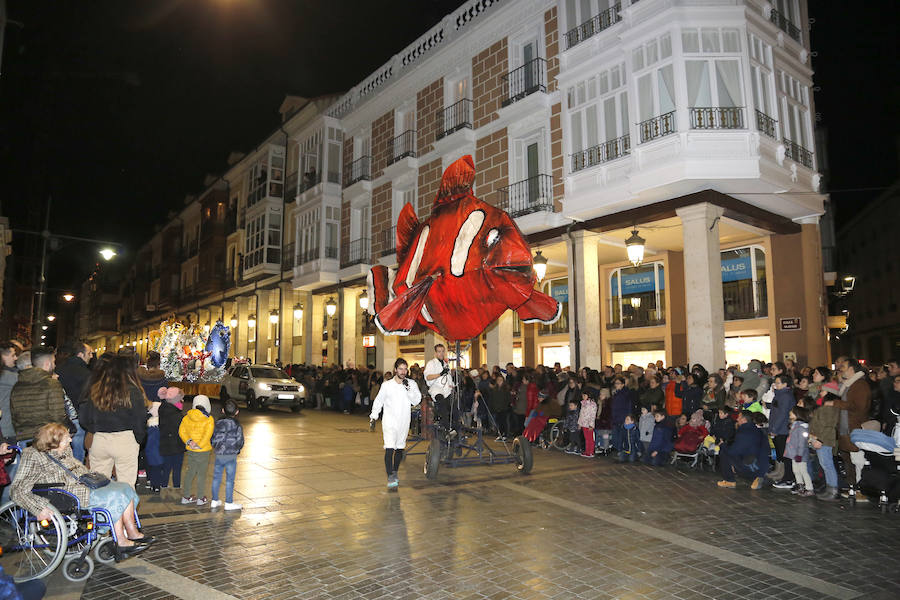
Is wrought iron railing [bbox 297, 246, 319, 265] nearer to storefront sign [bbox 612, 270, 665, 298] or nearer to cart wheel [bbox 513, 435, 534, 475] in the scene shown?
storefront sign [bbox 612, 270, 665, 298]

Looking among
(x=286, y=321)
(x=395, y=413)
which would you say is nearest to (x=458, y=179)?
(x=395, y=413)

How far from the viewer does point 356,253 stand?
89.3 feet

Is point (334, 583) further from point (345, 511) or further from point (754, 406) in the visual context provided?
point (754, 406)

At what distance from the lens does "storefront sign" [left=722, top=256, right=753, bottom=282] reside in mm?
19359

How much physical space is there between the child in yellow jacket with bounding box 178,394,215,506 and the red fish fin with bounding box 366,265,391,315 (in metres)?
3.60

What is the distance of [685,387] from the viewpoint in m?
12.3

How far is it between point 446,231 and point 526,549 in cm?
474

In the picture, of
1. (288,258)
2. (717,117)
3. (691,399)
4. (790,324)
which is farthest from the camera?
(288,258)

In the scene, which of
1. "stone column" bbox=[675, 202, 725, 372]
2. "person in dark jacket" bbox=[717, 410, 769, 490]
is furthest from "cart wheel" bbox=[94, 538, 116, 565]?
"stone column" bbox=[675, 202, 725, 372]

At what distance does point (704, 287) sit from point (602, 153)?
15.7ft

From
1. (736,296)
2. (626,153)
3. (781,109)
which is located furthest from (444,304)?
(736,296)

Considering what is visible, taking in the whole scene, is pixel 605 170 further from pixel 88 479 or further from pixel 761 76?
pixel 88 479

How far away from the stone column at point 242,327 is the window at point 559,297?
20.3 m

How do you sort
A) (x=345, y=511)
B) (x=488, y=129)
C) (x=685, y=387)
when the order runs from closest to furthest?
(x=345, y=511) → (x=685, y=387) → (x=488, y=129)
